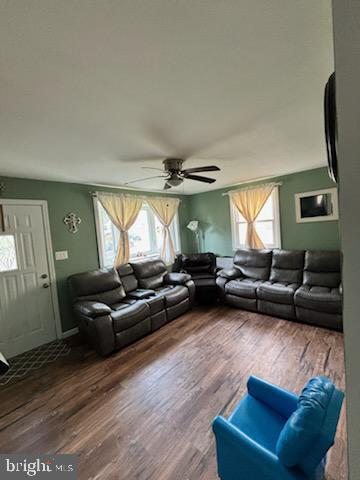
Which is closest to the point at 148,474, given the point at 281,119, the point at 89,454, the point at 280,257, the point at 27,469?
the point at 89,454

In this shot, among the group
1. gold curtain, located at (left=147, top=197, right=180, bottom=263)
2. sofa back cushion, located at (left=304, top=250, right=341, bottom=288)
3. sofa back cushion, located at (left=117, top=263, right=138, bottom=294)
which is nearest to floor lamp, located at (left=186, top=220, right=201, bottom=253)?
gold curtain, located at (left=147, top=197, right=180, bottom=263)

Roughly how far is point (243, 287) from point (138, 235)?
7.70 ft

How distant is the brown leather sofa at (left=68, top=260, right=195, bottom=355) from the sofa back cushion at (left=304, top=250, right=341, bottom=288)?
201 centimetres

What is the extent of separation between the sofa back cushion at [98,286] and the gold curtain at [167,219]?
1454 mm

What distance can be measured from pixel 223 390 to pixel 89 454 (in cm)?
116

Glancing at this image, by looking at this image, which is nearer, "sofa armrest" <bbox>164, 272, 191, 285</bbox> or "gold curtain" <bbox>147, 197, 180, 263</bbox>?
"sofa armrest" <bbox>164, 272, 191, 285</bbox>

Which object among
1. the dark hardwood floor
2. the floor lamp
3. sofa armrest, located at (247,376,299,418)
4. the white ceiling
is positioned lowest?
the dark hardwood floor

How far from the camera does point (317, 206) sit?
3695 millimetres

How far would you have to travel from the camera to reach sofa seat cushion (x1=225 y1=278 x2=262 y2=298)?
11.9ft

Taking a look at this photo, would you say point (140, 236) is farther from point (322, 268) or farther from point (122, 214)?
point (322, 268)

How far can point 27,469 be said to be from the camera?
1.37m

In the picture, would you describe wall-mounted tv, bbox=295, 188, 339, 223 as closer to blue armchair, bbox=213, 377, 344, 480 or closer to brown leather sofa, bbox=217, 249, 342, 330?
brown leather sofa, bbox=217, 249, 342, 330

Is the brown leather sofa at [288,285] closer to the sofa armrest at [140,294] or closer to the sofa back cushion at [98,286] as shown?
the sofa armrest at [140,294]

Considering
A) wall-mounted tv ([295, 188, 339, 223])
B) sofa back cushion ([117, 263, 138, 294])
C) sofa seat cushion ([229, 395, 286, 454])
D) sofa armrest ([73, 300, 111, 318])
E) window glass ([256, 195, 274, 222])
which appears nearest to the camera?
sofa seat cushion ([229, 395, 286, 454])
